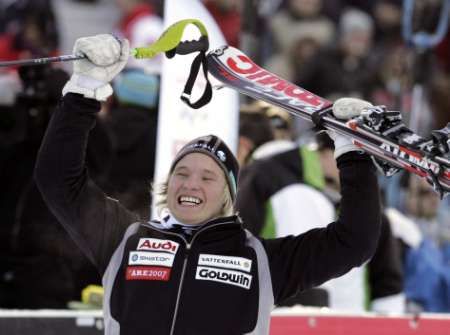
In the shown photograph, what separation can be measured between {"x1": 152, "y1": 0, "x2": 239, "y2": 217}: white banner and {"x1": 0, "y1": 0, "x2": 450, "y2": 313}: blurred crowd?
223 mm

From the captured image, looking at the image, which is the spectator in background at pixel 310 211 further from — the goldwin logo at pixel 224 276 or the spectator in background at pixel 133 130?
the goldwin logo at pixel 224 276

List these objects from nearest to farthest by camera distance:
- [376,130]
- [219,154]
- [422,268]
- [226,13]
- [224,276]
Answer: [376,130] → [224,276] → [219,154] → [422,268] → [226,13]

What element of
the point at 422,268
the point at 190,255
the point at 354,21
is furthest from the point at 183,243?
the point at 354,21

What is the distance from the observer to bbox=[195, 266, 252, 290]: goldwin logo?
4508 millimetres

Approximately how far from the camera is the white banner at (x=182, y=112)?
21.6ft

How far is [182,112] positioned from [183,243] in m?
2.13

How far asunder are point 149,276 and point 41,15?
19.9 ft

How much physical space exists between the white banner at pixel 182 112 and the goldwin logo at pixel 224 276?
2.06m

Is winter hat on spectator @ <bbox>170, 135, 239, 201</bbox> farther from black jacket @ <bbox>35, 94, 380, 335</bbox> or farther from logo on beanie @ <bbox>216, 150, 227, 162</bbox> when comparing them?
black jacket @ <bbox>35, 94, 380, 335</bbox>

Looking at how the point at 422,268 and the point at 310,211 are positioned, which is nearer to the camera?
the point at 310,211

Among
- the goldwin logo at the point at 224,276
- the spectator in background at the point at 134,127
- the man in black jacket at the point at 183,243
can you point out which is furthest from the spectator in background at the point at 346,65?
the goldwin logo at the point at 224,276

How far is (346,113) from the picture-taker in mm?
4512

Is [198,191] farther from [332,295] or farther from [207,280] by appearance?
[332,295]

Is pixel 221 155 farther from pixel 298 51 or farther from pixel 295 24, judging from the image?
pixel 295 24
